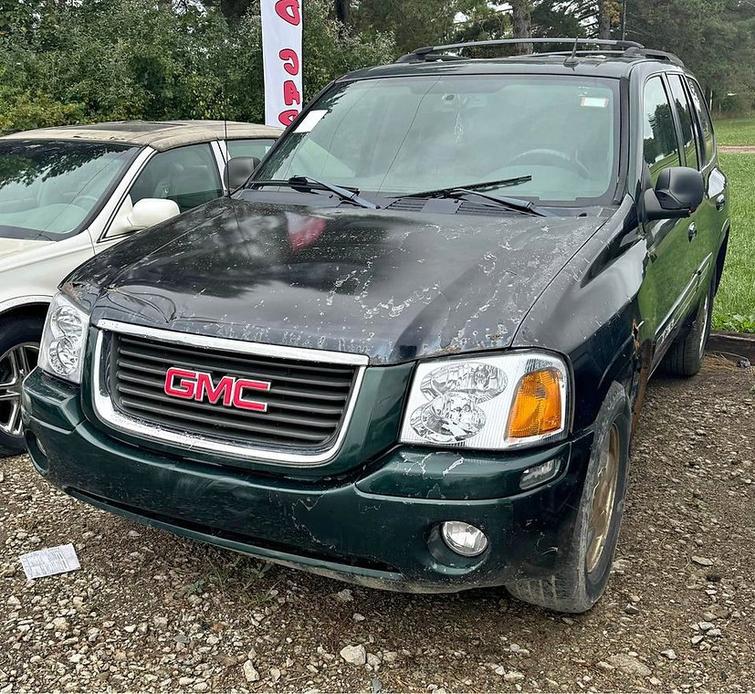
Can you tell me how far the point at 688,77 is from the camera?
5141mm

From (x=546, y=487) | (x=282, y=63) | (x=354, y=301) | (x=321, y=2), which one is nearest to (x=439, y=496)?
(x=546, y=487)

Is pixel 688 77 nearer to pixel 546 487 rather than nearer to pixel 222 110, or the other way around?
pixel 546 487

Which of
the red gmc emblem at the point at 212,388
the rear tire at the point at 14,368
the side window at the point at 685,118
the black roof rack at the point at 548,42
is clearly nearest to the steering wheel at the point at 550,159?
the black roof rack at the point at 548,42

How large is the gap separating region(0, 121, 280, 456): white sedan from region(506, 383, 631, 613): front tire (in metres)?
2.30

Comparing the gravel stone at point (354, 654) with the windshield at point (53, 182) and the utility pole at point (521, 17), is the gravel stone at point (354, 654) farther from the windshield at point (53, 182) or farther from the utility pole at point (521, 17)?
the utility pole at point (521, 17)

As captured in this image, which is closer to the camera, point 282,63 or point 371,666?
point 371,666

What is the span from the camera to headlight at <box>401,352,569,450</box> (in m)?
2.26

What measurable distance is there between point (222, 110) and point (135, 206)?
9.93 m

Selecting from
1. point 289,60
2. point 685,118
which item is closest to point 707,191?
point 685,118

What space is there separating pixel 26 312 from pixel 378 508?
8.51ft

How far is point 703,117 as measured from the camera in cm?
525

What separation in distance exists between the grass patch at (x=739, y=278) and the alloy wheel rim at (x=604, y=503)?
3.74 meters

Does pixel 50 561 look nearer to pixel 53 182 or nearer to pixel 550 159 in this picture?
pixel 53 182

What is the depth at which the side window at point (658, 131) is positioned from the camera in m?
3.62
